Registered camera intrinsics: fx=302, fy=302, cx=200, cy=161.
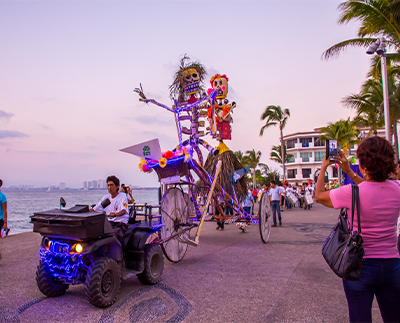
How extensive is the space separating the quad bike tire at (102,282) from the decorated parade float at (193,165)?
1.55 m

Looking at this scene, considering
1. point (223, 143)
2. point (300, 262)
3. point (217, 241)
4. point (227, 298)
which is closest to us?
point (227, 298)

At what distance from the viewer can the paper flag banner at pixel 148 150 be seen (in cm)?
600

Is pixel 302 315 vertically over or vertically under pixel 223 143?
under

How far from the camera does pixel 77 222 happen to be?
4.01m

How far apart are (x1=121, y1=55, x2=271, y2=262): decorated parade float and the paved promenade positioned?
0.96 meters

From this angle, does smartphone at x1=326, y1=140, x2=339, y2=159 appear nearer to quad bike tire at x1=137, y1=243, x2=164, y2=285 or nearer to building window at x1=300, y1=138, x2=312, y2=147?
quad bike tire at x1=137, y1=243, x2=164, y2=285

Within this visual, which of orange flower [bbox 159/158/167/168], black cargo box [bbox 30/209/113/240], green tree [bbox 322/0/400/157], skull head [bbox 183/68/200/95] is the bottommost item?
black cargo box [bbox 30/209/113/240]

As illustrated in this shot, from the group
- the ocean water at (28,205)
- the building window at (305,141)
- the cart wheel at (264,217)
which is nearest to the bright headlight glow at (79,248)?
the cart wheel at (264,217)

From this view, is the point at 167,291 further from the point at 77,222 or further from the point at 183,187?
the point at 183,187

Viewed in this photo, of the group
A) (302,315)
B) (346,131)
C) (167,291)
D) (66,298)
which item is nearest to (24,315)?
(66,298)

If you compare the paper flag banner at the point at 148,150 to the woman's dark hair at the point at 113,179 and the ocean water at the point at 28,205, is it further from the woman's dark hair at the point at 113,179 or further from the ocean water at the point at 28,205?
the ocean water at the point at 28,205

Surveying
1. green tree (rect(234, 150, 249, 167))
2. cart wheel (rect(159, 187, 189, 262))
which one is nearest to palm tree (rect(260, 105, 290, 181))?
green tree (rect(234, 150, 249, 167))

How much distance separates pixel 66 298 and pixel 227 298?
2433 mm

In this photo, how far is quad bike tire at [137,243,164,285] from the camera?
16.9ft
